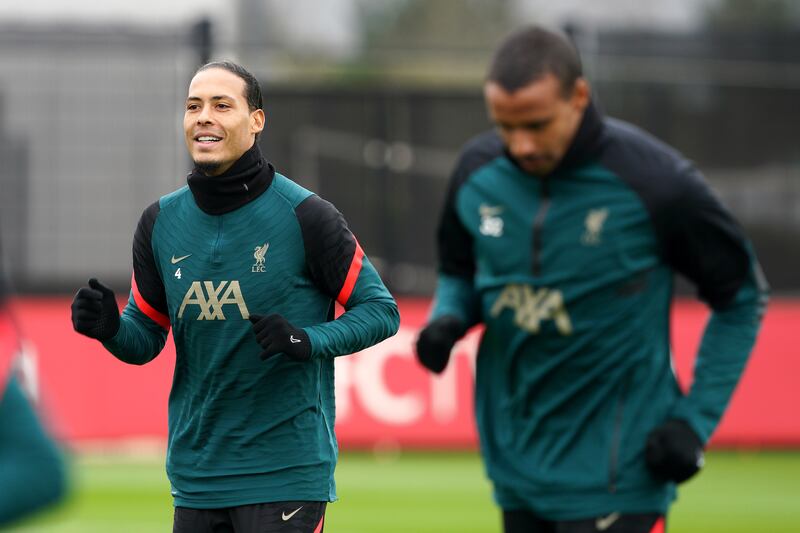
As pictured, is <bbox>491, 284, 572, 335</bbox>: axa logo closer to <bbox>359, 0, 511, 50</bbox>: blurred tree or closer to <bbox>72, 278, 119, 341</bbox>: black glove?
<bbox>72, 278, 119, 341</bbox>: black glove

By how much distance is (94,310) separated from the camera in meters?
4.78

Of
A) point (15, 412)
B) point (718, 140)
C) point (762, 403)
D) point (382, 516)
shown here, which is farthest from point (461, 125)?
point (15, 412)

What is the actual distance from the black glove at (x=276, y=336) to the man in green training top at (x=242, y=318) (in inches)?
5.4

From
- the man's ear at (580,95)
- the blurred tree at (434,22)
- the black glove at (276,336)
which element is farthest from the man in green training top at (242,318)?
the blurred tree at (434,22)

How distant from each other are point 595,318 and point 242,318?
1.11 meters

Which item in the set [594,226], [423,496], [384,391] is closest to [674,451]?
[594,226]

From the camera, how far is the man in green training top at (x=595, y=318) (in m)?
5.01

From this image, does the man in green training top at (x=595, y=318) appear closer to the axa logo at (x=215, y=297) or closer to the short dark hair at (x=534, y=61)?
the short dark hair at (x=534, y=61)

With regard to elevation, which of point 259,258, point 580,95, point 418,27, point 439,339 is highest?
point 580,95

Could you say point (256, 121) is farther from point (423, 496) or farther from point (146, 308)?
point (423, 496)

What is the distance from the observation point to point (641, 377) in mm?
5082

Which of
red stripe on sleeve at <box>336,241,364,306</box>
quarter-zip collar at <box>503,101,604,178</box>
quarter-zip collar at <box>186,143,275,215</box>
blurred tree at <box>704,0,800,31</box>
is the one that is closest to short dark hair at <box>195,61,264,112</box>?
quarter-zip collar at <box>186,143,275,215</box>

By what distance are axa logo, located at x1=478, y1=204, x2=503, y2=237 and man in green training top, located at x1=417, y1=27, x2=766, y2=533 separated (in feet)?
0.07

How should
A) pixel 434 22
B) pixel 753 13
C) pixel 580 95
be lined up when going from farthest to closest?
pixel 434 22 < pixel 753 13 < pixel 580 95
